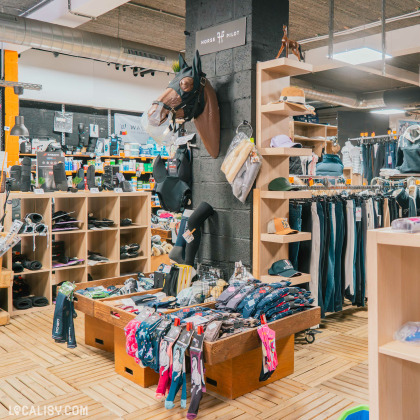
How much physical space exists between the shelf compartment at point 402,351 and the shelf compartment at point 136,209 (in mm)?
4876

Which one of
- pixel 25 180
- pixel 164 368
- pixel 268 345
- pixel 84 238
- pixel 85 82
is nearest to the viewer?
pixel 164 368

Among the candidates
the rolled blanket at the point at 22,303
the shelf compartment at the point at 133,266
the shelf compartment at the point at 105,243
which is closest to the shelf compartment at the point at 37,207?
the shelf compartment at the point at 105,243

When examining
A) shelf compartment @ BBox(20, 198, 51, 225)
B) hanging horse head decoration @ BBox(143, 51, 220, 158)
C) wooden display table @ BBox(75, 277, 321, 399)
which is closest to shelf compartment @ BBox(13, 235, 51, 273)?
shelf compartment @ BBox(20, 198, 51, 225)

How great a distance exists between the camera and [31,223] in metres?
5.21

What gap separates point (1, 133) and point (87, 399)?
7497 millimetres

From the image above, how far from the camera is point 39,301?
5.34 m

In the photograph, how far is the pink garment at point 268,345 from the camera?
2.97 metres

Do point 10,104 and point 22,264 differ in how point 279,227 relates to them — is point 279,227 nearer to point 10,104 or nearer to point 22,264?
point 22,264

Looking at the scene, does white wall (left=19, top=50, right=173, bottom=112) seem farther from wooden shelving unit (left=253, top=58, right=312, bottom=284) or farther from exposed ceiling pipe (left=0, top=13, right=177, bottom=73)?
wooden shelving unit (left=253, top=58, right=312, bottom=284)

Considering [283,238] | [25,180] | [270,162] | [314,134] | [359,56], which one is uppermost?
[359,56]

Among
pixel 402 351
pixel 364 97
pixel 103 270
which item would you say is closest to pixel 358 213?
pixel 103 270

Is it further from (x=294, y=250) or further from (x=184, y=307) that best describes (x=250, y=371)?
(x=294, y=250)

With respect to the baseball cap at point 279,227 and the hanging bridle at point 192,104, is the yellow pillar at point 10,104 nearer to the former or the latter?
the hanging bridle at point 192,104

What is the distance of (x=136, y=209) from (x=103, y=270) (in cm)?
89
